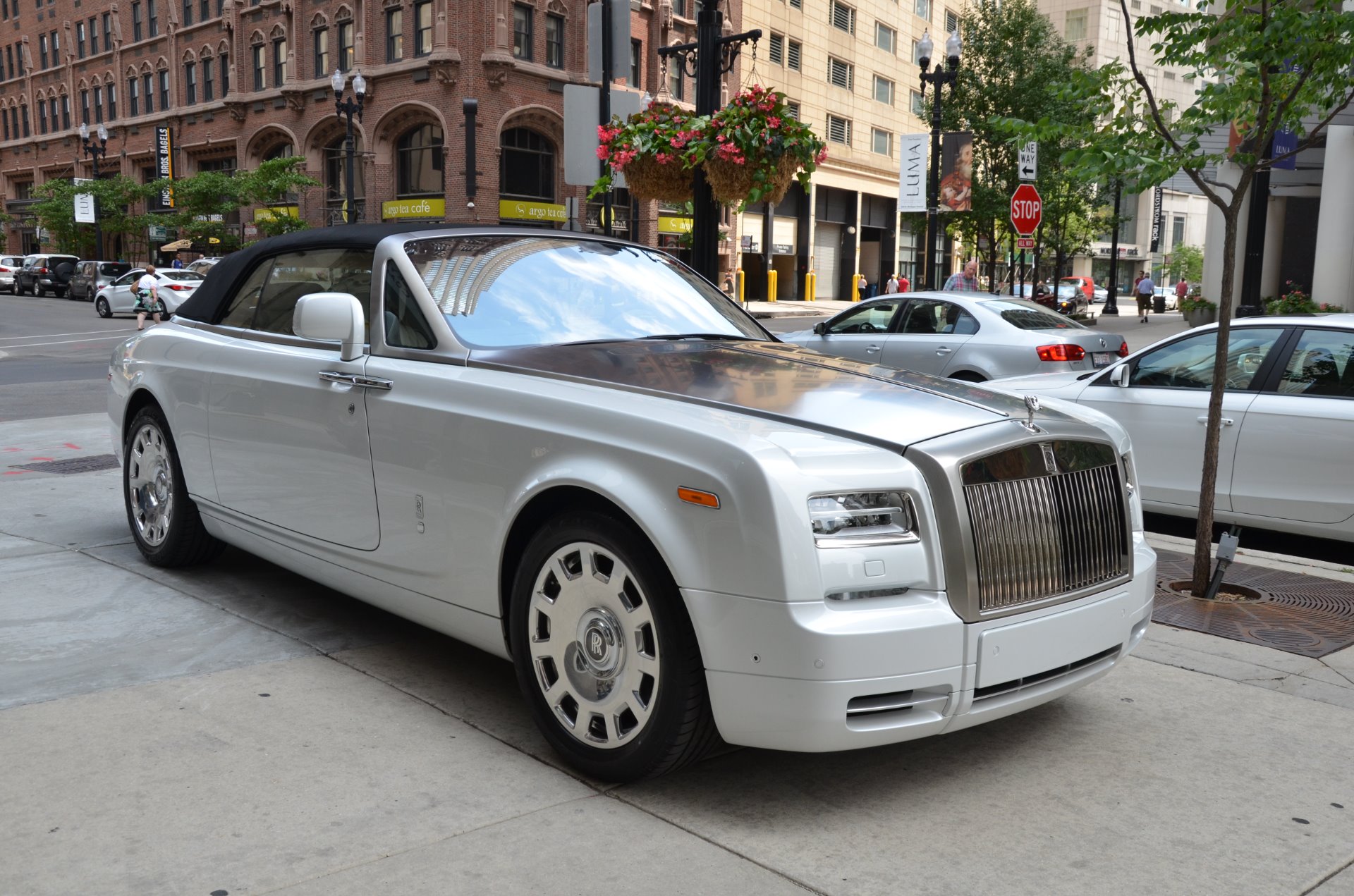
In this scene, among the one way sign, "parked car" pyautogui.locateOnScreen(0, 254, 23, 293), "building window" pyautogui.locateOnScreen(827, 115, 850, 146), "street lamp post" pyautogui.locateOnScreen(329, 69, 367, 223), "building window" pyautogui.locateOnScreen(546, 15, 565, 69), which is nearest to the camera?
the one way sign

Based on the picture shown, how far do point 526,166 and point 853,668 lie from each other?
46.7m

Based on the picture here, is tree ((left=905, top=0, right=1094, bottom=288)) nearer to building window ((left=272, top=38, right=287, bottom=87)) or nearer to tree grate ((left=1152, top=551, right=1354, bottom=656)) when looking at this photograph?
tree grate ((left=1152, top=551, right=1354, bottom=656))

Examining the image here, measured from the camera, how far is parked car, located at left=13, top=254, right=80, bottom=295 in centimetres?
5012

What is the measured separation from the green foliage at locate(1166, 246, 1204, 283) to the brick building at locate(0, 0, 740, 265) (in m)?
69.8

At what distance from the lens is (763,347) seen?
4.72m

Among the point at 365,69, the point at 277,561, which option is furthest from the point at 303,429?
the point at 365,69

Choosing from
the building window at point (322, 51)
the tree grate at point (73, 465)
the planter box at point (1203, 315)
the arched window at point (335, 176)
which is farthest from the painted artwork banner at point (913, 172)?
the building window at point (322, 51)

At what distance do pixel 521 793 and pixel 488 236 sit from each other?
2.34 m

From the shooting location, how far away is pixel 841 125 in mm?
62375

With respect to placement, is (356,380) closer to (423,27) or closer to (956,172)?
(956,172)

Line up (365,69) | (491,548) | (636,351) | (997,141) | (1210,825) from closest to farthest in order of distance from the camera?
(1210,825)
(491,548)
(636,351)
(997,141)
(365,69)

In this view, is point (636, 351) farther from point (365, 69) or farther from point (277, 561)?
point (365, 69)

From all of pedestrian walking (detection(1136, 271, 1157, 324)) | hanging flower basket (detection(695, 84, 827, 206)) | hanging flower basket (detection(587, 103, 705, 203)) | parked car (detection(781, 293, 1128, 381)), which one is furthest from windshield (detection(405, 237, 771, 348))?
pedestrian walking (detection(1136, 271, 1157, 324))

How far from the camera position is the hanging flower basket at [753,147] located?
8.03 meters
